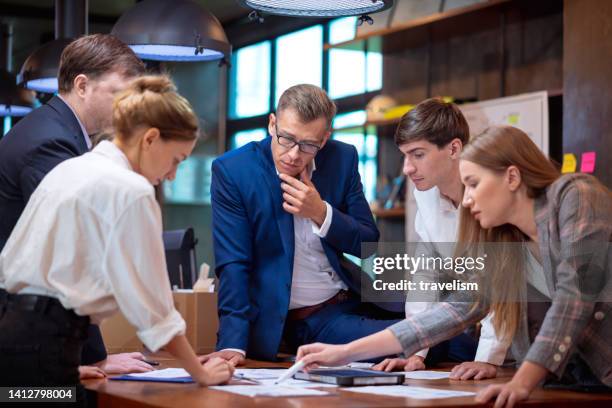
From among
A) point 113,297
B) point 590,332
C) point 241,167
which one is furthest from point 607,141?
point 113,297

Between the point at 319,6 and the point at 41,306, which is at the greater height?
the point at 319,6

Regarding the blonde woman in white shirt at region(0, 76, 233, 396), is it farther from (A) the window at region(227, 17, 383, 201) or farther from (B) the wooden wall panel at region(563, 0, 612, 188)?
(A) the window at region(227, 17, 383, 201)

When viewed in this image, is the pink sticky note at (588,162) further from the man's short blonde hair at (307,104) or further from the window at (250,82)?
the window at (250,82)

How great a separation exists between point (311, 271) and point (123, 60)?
0.98 metres

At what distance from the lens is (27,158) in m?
2.34

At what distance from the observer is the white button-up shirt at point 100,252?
6.08 feet

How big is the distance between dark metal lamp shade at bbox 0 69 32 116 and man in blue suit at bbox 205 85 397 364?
3115 mm

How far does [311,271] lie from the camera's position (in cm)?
309

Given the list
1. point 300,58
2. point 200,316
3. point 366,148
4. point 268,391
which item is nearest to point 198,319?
point 200,316

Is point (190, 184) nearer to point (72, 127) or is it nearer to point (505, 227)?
point (72, 127)

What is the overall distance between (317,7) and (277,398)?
5.21ft

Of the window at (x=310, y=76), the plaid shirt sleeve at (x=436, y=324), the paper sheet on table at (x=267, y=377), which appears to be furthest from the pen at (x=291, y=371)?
the window at (x=310, y=76)

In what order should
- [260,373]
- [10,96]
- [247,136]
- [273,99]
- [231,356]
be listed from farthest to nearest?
1. [247,136]
2. [273,99]
3. [10,96]
4. [231,356]
5. [260,373]

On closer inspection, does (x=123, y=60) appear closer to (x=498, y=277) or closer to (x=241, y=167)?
(x=241, y=167)
